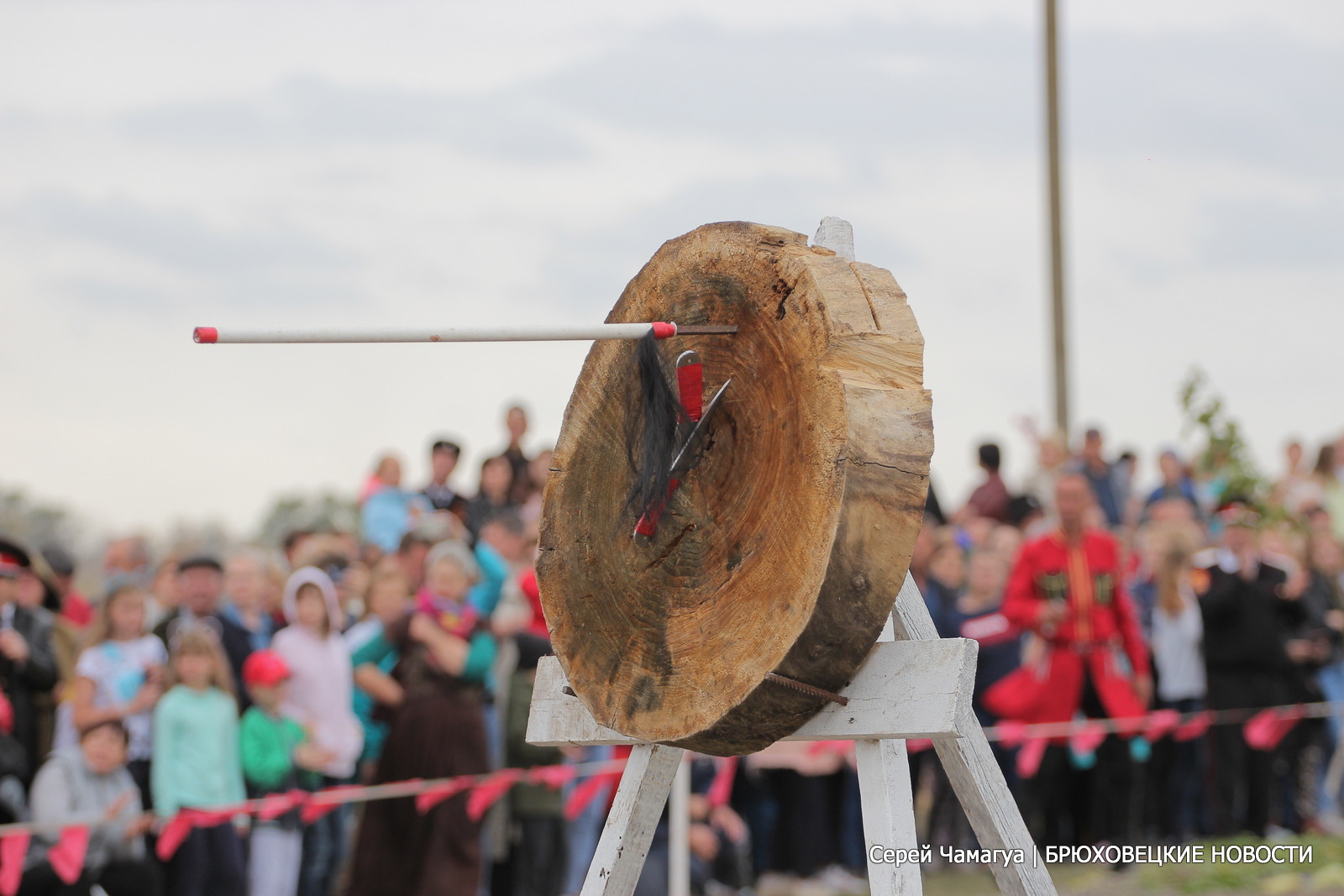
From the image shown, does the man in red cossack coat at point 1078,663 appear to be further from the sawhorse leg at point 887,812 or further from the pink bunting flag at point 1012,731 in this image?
the sawhorse leg at point 887,812

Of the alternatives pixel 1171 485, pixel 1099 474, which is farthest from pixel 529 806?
pixel 1171 485

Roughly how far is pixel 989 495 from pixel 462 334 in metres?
8.77

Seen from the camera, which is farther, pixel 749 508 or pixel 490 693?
pixel 490 693

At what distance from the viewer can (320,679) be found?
6391 millimetres

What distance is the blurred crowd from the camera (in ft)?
19.4

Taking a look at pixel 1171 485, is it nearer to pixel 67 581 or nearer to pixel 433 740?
pixel 433 740

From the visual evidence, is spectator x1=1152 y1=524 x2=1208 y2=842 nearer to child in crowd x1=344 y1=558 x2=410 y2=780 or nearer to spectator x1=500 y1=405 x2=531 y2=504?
spectator x1=500 y1=405 x2=531 y2=504

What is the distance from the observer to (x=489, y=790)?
257 inches

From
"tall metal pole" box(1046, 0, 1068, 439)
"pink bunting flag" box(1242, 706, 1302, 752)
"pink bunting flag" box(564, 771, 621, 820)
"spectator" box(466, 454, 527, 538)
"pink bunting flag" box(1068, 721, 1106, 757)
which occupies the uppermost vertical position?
"tall metal pole" box(1046, 0, 1068, 439)

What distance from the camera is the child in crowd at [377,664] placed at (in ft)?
21.9

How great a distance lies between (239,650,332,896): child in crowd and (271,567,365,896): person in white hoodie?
5 cm

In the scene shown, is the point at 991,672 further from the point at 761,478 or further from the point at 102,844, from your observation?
the point at 761,478

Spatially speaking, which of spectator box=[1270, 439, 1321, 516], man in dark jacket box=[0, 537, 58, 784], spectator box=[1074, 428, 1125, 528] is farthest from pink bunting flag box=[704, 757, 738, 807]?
spectator box=[1270, 439, 1321, 516]

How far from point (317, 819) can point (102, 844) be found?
3.36 feet
